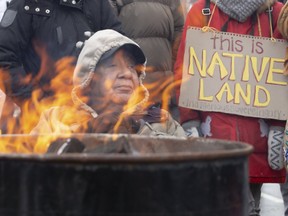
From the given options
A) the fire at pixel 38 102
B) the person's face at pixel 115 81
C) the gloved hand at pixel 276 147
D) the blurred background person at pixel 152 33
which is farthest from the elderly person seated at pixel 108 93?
the blurred background person at pixel 152 33

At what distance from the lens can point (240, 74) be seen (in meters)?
5.43

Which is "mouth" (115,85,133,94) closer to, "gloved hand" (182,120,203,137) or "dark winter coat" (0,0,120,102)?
"dark winter coat" (0,0,120,102)

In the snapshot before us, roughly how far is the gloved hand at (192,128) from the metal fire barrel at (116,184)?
2.50m

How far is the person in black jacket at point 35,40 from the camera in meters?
5.16

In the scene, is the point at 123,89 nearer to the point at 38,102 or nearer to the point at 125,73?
the point at 125,73

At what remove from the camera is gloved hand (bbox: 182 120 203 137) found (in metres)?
5.43

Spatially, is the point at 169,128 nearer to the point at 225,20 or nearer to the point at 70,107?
the point at 70,107

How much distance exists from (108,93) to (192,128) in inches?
48.3

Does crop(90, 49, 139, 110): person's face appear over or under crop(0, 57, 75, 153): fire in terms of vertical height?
over

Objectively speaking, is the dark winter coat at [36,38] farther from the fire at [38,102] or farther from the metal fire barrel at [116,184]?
the metal fire barrel at [116,184]

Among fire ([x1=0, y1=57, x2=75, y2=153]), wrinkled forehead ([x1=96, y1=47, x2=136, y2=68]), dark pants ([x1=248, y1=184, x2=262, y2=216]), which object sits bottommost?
dark pants ([x1=248, y1=184, x2=262, y2=216])

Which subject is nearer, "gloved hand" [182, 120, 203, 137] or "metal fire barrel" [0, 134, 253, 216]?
"metal fire barrel" [0, 134, 253, 216]

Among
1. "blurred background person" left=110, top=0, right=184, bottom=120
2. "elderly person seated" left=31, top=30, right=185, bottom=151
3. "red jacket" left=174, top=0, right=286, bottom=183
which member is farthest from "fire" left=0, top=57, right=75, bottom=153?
"blurred background person" left=110, top=0, right=184, bottom=120

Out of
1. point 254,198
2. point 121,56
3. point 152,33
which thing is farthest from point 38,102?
point 254,198
